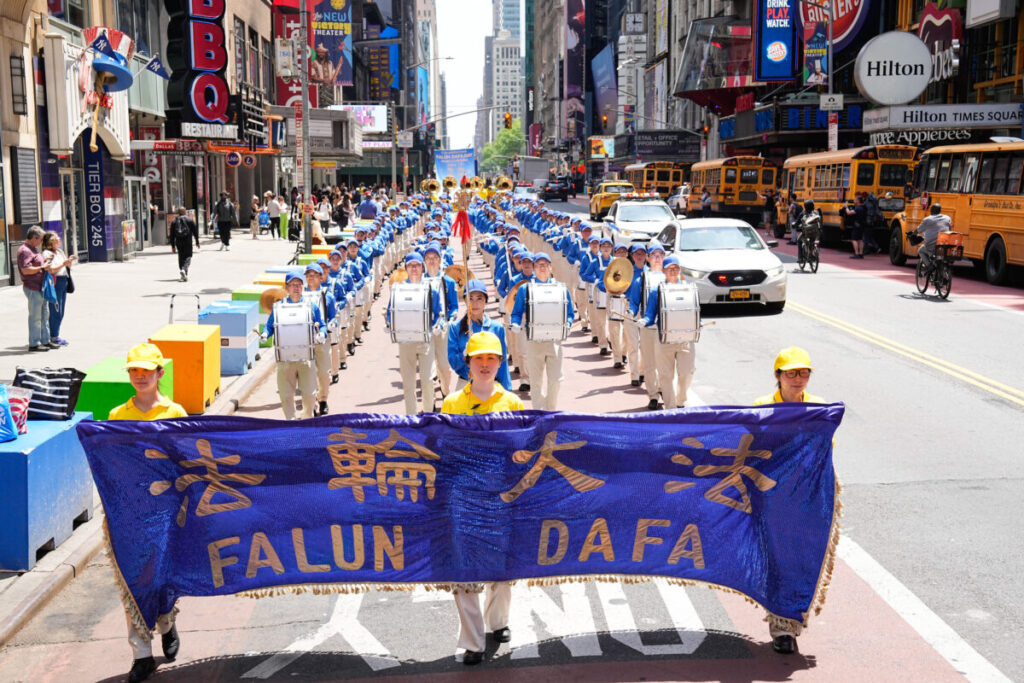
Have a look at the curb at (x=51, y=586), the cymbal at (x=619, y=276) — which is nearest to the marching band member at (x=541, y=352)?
the cymbal at (x=619, y=276)

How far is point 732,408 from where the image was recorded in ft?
20.4

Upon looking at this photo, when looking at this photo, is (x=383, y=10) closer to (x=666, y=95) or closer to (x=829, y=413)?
(x=666, y=95)

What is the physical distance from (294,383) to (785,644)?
7.05 meters

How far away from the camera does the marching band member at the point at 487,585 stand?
19.9ft

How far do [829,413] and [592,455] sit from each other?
→ 1.31m

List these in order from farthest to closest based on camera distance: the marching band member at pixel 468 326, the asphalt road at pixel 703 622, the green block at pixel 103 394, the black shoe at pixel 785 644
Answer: the green block at pixel 103 394, the marching band member at pixel 468 326, the black shoe at pixel 785 644, the asphalt road at pixel 703 622

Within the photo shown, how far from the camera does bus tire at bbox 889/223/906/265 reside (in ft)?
101

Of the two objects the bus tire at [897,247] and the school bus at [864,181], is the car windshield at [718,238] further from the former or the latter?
the school bus at [864,181]

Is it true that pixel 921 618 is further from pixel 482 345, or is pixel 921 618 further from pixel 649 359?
pixel 649 359

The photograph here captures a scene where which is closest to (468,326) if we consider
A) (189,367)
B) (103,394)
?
(103,394)

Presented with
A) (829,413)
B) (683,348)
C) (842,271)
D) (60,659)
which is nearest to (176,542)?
(60,659)

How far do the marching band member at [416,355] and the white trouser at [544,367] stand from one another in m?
1.09

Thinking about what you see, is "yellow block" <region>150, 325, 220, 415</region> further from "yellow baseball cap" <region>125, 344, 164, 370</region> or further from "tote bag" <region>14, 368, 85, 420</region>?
"yellow baseball cap" <region>125, 344, 164, 370</region>

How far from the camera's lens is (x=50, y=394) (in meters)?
8.31
